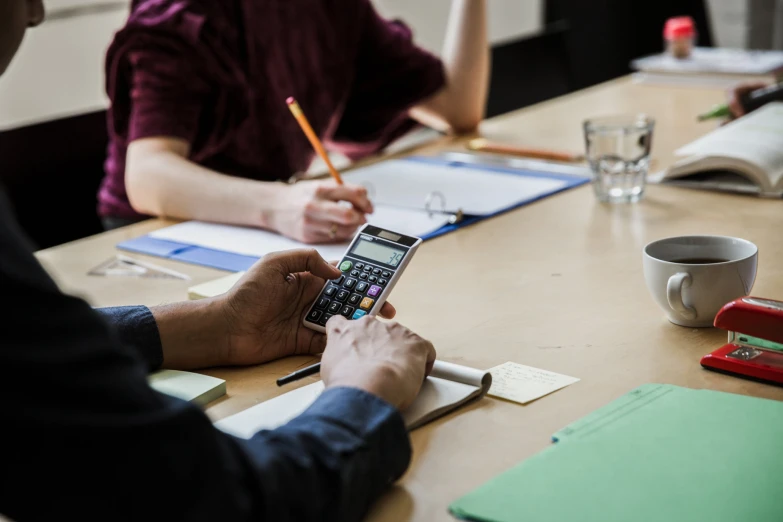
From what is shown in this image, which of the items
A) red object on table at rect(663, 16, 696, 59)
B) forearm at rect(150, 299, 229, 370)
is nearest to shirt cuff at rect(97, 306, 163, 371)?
forearm at rect(150, 299, 229, 370)

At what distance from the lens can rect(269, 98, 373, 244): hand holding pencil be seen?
4.78ft

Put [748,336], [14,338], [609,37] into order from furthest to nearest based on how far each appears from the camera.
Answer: [609,37] → [748,336] → [14,338]

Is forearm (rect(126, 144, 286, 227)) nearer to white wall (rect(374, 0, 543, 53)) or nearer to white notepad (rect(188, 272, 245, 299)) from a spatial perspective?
white notepad (rect(188, 272, 245, 299))

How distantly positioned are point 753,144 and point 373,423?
41.7 inches

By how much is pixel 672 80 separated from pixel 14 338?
2.14 metres

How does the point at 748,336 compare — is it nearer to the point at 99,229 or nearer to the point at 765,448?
the point at 765,448

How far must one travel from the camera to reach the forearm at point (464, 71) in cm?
220

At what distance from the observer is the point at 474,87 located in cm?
221

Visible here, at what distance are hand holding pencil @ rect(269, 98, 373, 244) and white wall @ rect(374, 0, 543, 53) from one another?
231 cm

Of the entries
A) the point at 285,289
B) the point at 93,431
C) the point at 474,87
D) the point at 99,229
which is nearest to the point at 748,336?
the point at 285,289

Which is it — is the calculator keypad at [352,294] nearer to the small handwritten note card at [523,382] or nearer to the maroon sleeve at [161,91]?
the small handwritten note card at [523,382]

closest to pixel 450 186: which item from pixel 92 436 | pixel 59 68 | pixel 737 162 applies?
pixel 737 162

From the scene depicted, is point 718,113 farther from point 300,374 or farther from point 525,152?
point 300,374

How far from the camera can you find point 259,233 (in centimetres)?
156
